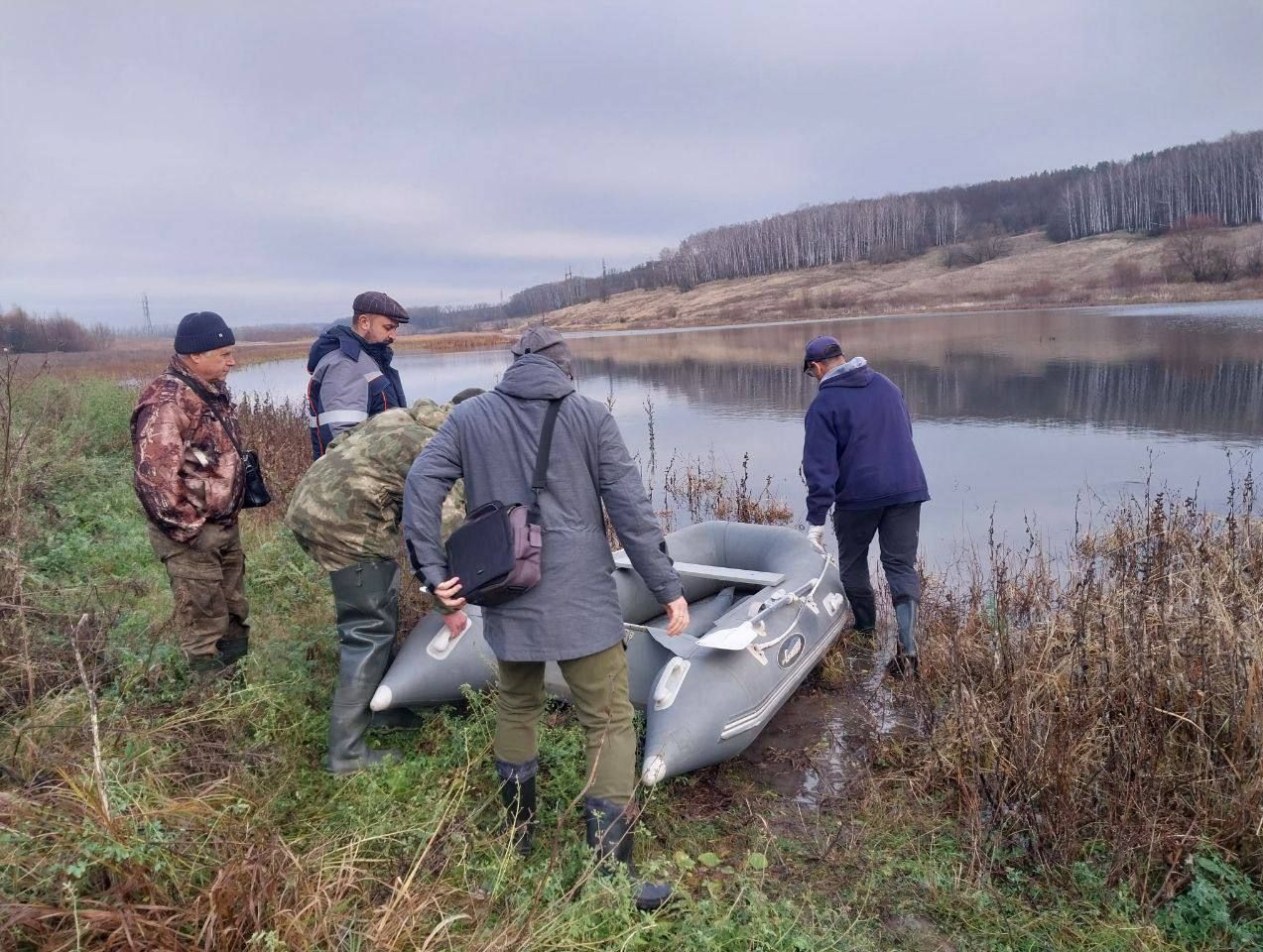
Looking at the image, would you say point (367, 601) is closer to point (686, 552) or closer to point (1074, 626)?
point (686, 552)

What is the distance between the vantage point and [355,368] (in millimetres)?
3934

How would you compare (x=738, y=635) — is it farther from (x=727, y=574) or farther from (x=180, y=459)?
(x=180, y=459)

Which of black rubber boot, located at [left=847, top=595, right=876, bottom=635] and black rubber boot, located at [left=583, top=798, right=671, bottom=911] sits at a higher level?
black rubber boot, located at [left=583, top=798, right=671, bottom=911]

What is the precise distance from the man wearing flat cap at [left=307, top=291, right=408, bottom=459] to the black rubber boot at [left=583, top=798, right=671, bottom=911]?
2387 millimetres

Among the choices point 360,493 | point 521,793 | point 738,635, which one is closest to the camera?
point 521,793

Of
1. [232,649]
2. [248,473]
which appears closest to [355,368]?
[248,473]

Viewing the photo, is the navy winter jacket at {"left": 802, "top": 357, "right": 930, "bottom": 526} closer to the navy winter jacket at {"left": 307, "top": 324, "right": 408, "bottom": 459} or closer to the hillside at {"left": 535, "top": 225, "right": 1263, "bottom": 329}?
the navy winter jacket at {"left": 307, "top": 324, "right": 408, "bottom": 459}

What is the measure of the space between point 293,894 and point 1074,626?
10.3 feet

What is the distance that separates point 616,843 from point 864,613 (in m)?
2.82

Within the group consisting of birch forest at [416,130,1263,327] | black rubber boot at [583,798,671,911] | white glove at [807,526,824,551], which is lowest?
black rubber boot at [583,798,671,911]

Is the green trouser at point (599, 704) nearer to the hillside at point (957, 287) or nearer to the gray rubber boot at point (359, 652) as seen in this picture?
the gray rubber boot at point (359, 652)

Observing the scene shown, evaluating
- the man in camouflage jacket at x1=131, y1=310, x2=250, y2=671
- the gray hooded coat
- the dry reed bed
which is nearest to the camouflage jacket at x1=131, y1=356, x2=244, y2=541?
the man in camouflage jacket at x1=131, y1=310, x2=250, y2=671

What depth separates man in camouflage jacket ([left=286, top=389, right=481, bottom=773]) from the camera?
2.84 metres

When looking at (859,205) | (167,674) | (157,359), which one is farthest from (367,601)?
(859,205)
